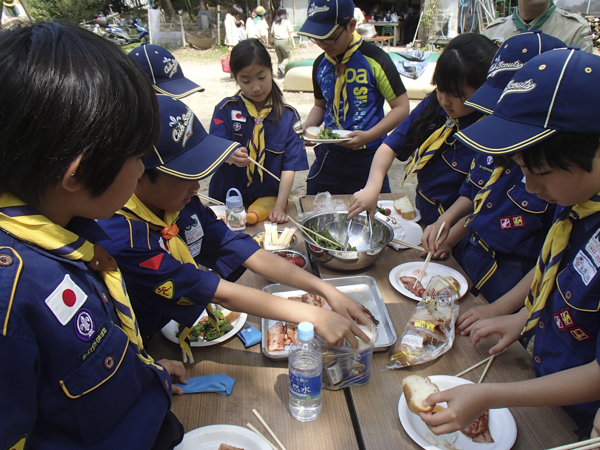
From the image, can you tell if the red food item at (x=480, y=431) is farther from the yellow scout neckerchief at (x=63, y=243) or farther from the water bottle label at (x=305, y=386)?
the yellow scout neckerchief at (x=63, y=243)

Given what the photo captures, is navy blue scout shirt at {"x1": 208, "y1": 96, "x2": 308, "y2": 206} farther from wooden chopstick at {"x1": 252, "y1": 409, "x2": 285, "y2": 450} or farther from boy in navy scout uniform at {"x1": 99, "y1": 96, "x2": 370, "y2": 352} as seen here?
wooden chopstick at {"x1": 252, "y1": 409, "x2": 285, "y2": 450}

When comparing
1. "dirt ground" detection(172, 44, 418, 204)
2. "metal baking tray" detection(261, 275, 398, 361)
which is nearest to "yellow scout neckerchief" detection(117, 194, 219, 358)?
"metal baking tray" detection(261, 275, 398, 361)

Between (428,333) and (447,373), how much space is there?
152 mm

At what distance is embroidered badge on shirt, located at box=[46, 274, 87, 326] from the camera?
0.79 m

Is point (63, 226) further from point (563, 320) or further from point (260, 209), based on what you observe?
point (260, 209)

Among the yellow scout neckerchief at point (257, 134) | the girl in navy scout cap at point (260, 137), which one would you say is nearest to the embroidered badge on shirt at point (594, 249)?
the girl in navy scout cap at point (260, 137)

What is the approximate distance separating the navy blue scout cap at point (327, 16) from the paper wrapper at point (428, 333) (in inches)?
87.9

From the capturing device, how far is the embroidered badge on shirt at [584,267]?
1.19 m

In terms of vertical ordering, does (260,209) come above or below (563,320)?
below

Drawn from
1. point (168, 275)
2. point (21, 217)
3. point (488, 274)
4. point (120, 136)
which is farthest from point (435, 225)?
point (21, 217)

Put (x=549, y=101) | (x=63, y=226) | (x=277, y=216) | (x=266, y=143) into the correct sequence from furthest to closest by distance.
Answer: (x=266, y=143) < (x=277, y=216) < (x=549, y=101) < (x=63, y=226)

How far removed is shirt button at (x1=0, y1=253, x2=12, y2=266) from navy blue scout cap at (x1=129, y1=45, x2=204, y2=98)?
2.36m

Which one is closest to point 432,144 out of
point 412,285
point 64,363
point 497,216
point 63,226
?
point 497,216

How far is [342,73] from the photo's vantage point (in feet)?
10.6
